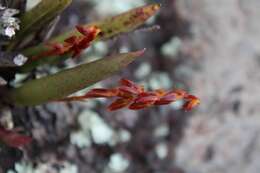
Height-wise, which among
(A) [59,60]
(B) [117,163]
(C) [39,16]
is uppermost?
(C) [39,16]

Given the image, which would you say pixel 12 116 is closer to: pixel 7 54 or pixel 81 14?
pixel 7 54

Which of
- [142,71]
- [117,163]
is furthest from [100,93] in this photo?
[142,71]

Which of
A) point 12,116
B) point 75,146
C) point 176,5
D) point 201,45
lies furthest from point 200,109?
point 12,116

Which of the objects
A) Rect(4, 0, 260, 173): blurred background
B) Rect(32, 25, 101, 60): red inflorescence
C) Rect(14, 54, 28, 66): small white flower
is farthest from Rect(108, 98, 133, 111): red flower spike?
Rect(4, 0, 260, 173): blurred background

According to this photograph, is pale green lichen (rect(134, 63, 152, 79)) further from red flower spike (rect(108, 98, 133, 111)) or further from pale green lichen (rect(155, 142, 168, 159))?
red flower spike (rect(108, 98, 133, 111))

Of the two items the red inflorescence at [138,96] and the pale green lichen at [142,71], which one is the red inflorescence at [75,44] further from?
the pale green lichen at [142,71]

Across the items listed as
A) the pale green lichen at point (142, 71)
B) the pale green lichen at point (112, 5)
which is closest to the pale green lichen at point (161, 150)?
the pale green lichen at point (142, 71)

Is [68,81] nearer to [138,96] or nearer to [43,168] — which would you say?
[138,96]
